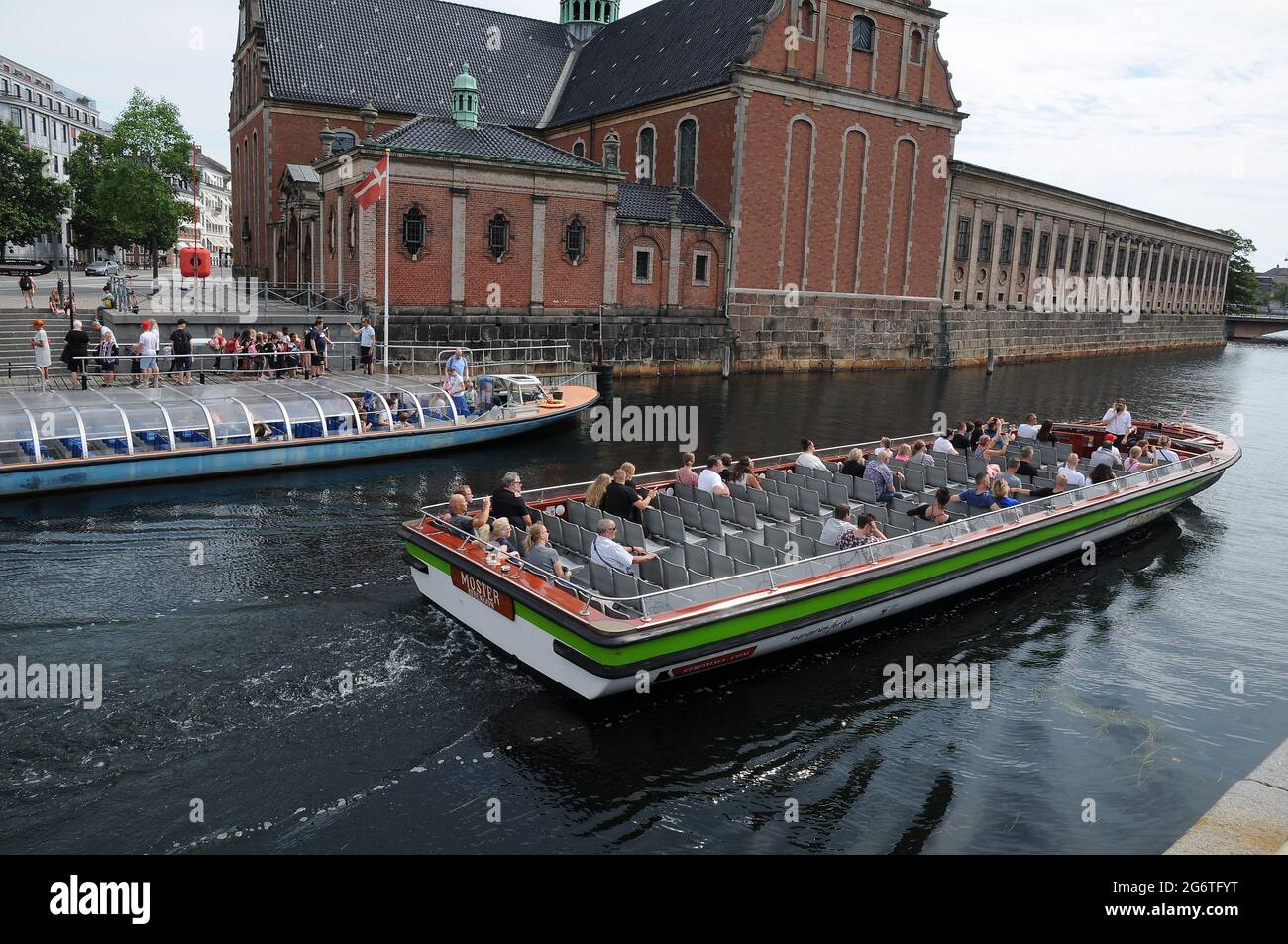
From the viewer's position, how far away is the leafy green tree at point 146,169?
6550 centimetres

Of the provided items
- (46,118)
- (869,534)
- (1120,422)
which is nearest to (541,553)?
(869,534)

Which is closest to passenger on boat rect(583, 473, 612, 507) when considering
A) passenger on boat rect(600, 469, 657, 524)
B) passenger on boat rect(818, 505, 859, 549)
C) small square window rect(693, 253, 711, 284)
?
passenger on boat rect(600, 469, 657, 524)

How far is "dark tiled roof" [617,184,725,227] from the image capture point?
4162cm

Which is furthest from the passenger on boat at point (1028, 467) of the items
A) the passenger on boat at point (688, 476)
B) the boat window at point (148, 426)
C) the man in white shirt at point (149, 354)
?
the man in white shirt at point (149, 354)

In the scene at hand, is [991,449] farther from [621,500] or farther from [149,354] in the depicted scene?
[149,354]

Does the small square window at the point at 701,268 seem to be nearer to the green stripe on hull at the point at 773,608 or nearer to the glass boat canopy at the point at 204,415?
the glass boat canopy at the point at 204,415

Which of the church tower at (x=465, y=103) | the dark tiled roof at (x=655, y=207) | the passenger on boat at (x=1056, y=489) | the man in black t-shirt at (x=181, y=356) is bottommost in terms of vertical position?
the passenger on boat at (x=1056, y=489)

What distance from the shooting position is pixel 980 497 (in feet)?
51.3

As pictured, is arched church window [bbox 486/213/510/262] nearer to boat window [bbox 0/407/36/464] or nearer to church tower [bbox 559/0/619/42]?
boat window [bbox 0/407/36/464]

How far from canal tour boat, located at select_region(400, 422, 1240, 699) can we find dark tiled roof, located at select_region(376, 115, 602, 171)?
22519 millimetres

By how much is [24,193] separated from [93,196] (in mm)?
4294

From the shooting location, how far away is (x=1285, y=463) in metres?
29.0

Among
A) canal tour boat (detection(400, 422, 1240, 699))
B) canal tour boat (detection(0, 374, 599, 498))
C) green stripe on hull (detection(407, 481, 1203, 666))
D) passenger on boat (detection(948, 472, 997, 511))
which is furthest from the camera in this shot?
canal tour boat (detection(0, 374, 599, 498))

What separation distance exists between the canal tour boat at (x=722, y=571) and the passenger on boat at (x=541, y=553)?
315mm
